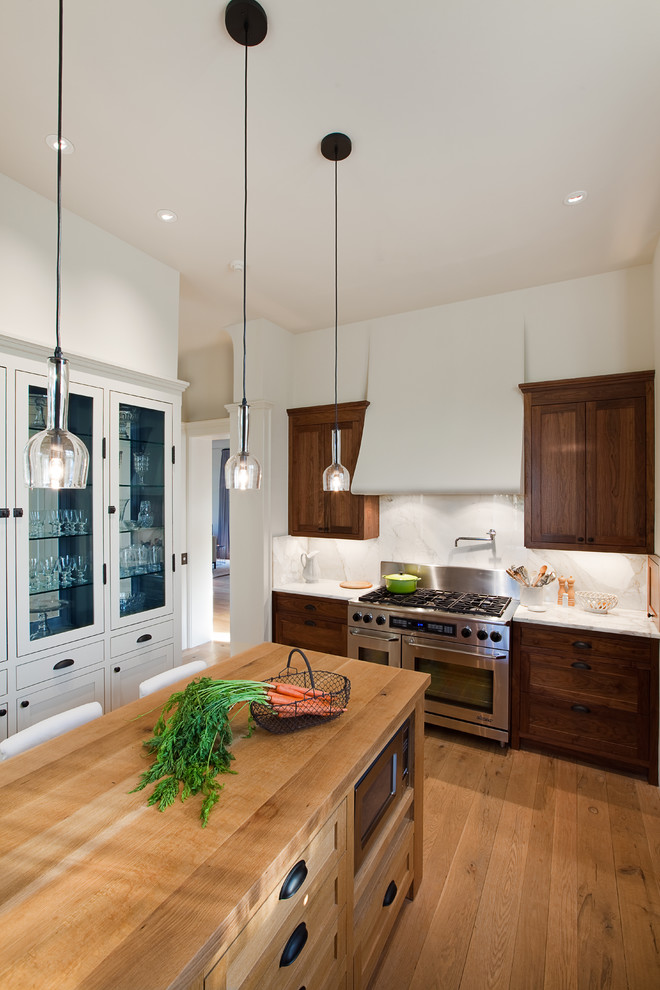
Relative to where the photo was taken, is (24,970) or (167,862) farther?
(167,862)

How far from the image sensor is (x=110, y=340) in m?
2.92

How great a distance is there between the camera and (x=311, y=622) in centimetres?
401

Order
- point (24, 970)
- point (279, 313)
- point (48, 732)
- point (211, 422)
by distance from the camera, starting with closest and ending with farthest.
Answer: point (24, 970), point (48, 732), point (279, 313), point (211, 422)

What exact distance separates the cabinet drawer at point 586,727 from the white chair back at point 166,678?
2168mm

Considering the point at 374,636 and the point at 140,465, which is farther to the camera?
the point at 374,636

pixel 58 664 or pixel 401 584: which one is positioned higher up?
pixel 401 584

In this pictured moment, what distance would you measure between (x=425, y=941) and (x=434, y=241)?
346cm

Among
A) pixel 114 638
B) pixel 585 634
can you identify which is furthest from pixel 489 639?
pixel 114 638

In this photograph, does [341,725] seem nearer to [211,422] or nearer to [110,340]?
[110,340]

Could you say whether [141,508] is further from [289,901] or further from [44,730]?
[289,901]

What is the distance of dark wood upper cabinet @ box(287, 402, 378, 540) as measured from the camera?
4160mm

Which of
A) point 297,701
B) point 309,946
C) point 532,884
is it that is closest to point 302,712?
point 297,701

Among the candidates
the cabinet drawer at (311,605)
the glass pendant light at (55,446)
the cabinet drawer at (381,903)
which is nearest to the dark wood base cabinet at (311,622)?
the cabinet drawer at (311,605)

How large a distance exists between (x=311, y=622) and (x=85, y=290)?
2.86m
